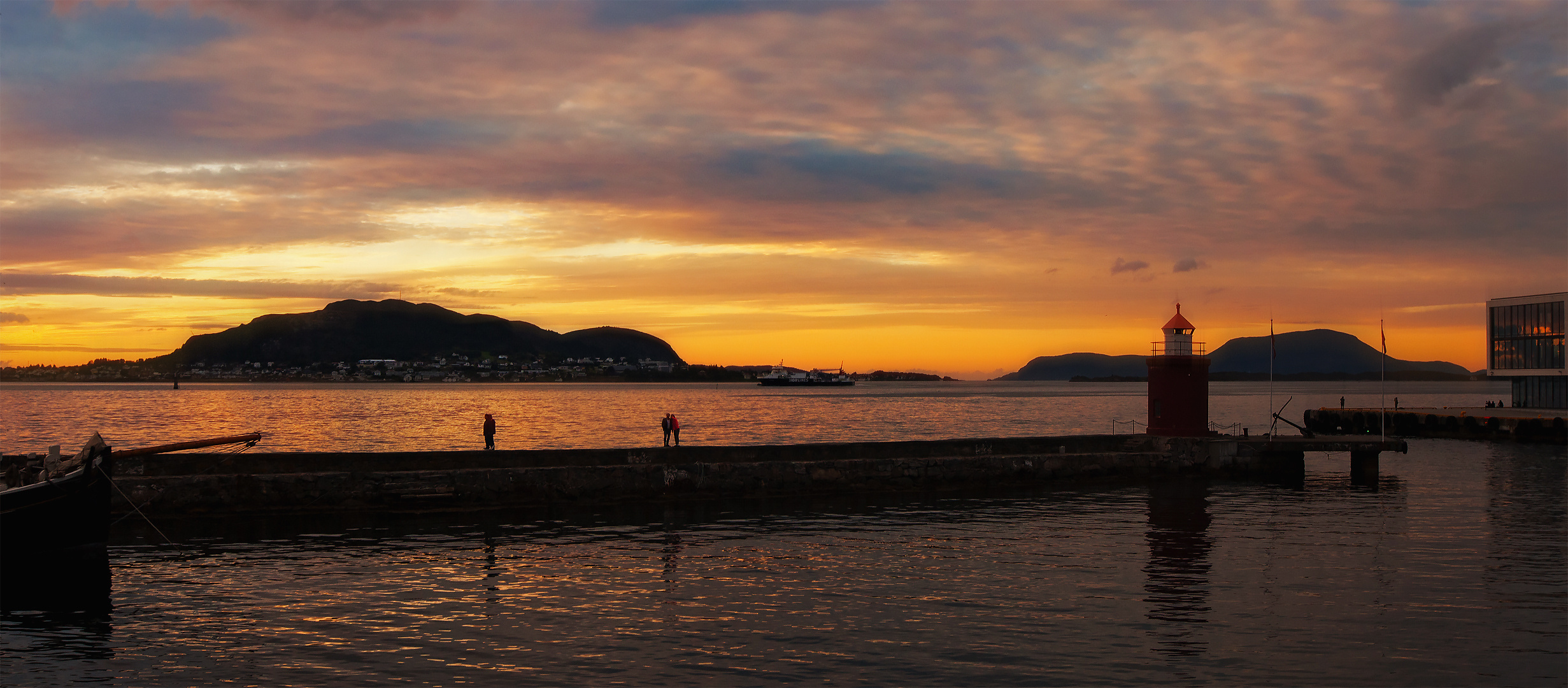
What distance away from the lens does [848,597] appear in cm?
1672

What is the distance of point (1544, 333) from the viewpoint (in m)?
78.5

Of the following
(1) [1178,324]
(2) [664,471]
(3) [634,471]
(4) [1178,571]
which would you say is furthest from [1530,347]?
(3) [634,471]

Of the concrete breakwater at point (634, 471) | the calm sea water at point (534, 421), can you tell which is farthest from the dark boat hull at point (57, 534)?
the calm sea water at point (534, 421)

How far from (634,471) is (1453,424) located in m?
59.6

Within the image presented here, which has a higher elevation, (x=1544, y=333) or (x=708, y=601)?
(x=1544, y=333)

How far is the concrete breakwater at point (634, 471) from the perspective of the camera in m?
26.2

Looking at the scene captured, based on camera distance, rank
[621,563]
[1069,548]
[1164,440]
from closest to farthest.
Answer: [621,563], [1069,548], [1164,440]

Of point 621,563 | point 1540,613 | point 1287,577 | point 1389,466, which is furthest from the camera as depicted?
point 1389,466

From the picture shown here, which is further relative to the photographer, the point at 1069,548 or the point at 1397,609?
the point at 1069,548

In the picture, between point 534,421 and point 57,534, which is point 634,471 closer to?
point 57,534

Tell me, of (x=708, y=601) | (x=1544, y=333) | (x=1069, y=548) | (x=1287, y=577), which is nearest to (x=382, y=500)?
(x=708, y=601)

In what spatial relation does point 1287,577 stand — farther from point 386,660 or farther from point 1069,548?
point 386,660

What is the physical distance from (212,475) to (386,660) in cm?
1597

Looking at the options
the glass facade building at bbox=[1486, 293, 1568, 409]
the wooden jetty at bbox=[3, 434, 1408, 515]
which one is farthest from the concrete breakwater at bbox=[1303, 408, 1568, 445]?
the wooden jetty at bbox=[3, 434, 1408, 515]
